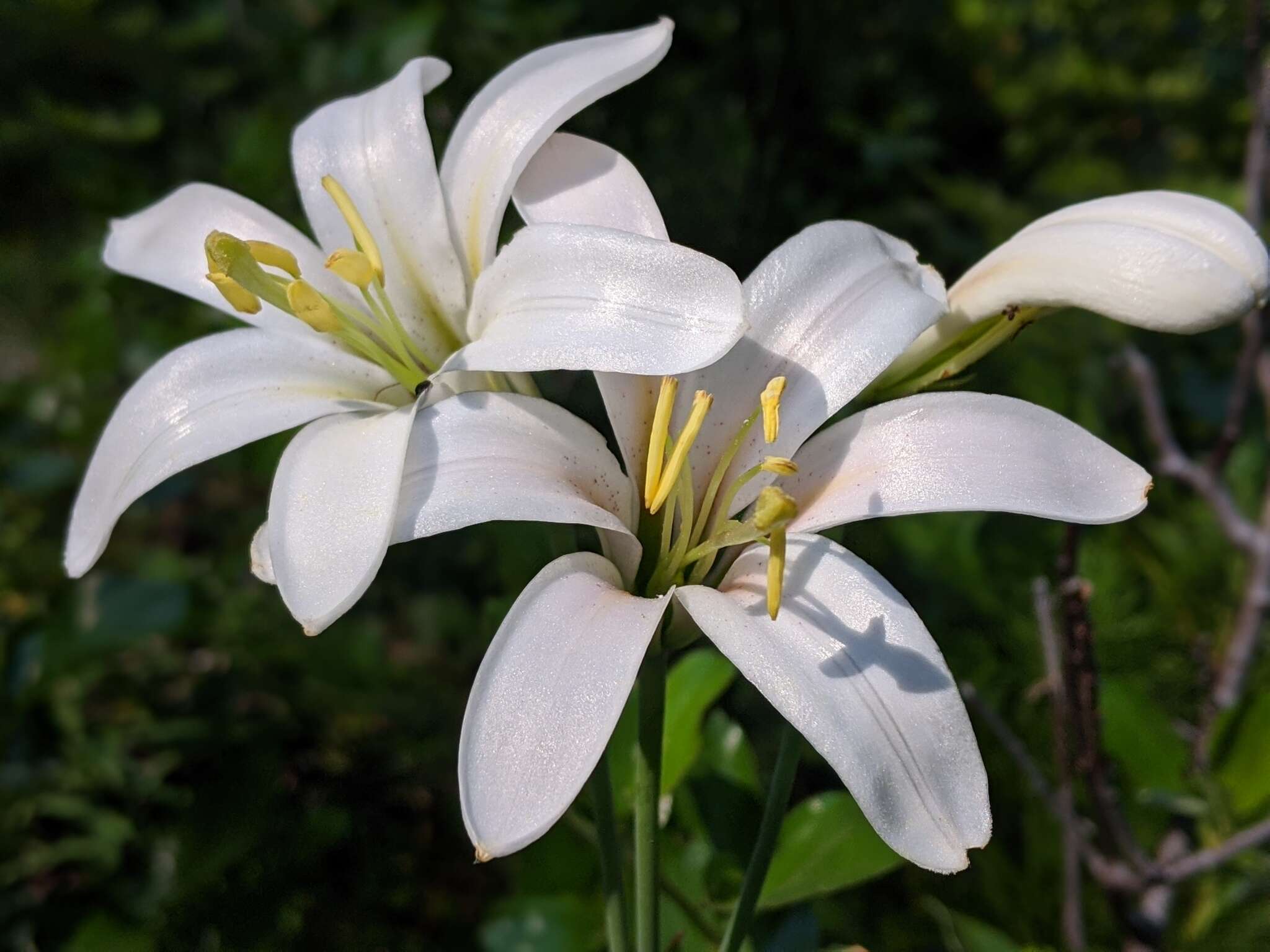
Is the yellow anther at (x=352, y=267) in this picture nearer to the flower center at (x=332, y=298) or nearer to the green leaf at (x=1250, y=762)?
the flower center at (x=332, y=298)

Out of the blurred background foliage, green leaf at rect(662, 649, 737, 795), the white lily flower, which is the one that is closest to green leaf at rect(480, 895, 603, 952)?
the blurred background foliage

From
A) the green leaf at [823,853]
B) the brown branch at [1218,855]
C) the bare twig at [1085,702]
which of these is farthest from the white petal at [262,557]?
the brown branch at [1218,855]

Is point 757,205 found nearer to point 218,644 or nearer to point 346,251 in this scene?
point 346,251

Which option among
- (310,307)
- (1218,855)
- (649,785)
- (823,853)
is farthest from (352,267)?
(1218,855)

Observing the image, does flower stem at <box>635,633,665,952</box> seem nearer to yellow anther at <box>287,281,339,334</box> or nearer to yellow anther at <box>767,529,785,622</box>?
yellow anther at <box>767,529,785,622</box>

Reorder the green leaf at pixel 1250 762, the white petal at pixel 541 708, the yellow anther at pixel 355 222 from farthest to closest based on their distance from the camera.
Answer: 1. the green leaf at pixel 1250 762
2. the yellow anther at pixel 355 222
3. the white petal at pixel 541 708
